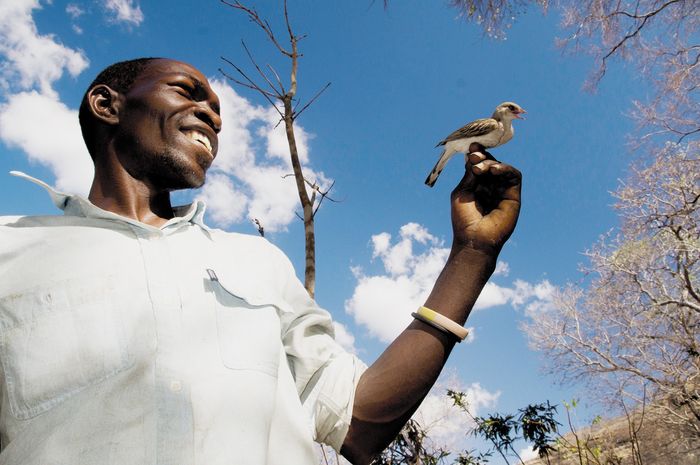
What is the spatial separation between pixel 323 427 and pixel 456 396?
7.44 meters

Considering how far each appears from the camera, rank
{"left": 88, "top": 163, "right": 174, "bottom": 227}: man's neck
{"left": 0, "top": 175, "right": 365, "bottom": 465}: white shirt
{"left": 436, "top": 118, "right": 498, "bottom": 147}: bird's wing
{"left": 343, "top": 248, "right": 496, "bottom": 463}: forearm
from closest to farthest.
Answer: {"left": 0, "top": 175, "right": 365, "bottom": 465}: white shirt, {"left": 343, "top": 248, "right": 496, "bottom": 463}: forearm, {"left": 88, "top": 163, "right": 174, "bottom": 227}: man's neck, {"left": 436, "top": 118, "right": 498, "bottom": 147}: bird's wing

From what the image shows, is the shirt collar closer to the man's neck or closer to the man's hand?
the man's neck

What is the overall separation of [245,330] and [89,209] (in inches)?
21.6

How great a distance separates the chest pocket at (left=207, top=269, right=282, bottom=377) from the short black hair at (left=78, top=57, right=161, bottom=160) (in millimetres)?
910

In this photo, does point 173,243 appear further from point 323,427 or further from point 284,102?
point 284,102

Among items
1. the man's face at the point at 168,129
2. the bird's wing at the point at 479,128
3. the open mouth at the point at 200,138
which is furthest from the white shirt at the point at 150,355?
the bird's wing at the point at 479,128

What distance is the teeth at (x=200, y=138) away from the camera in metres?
1.65

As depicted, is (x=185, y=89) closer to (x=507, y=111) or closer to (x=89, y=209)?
(x=89, y=209)

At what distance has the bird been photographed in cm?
335

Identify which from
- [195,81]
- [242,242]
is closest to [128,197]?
[242,242]

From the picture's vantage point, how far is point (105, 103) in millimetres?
1764

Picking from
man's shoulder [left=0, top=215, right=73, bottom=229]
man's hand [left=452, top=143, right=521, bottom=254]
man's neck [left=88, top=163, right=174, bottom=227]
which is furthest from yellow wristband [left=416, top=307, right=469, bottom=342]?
man's shoulder [left=0, top=215, right=73, bottom=229]

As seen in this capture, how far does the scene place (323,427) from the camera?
4.11ft

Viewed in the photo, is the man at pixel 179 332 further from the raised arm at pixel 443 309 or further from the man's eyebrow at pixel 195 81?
the man's eyebrow at pixel 195 81
